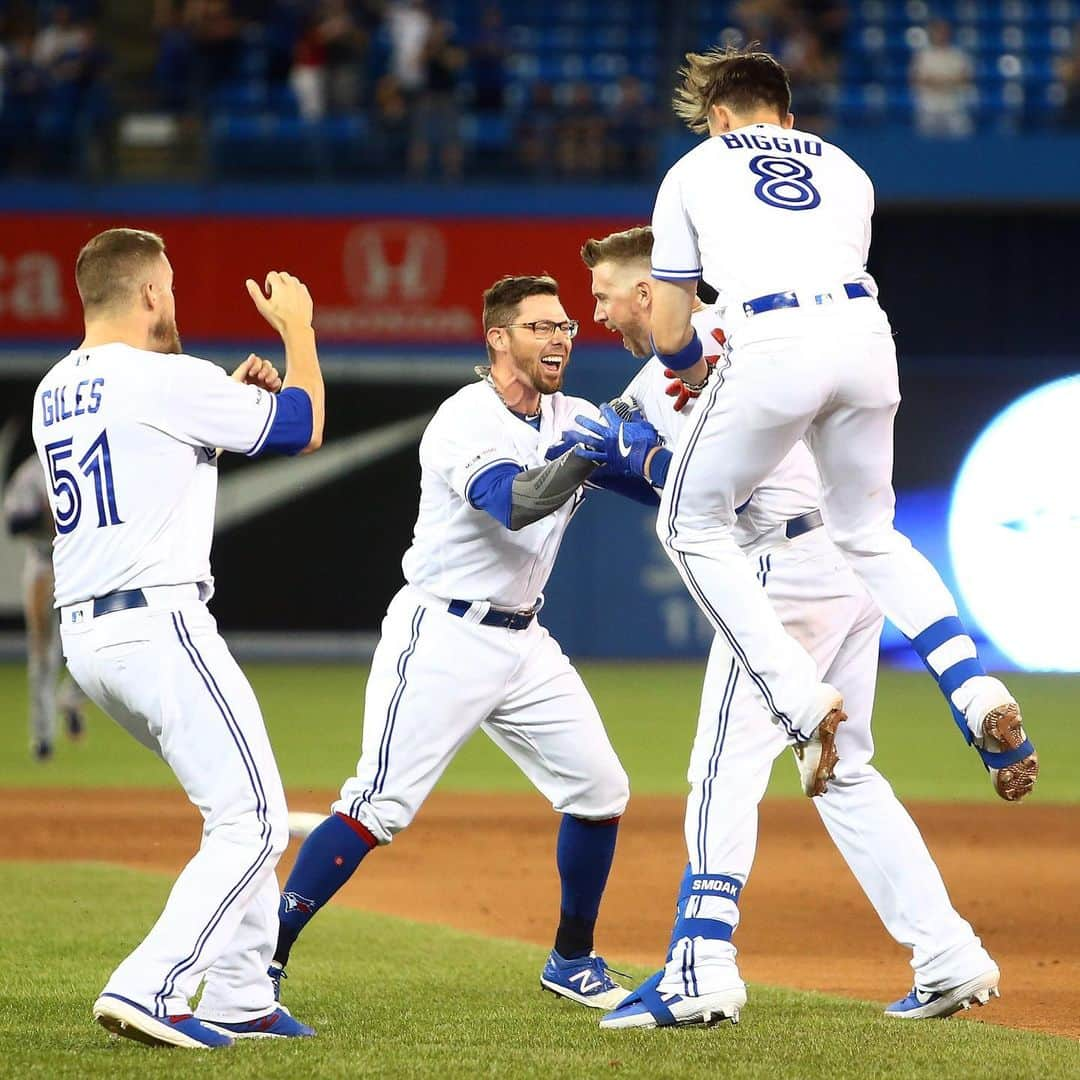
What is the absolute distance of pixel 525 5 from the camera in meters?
21.6

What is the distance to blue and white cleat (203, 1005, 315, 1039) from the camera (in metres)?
4.77

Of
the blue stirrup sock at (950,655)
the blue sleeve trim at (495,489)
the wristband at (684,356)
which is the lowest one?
the blue stirrup sock at (950,655)

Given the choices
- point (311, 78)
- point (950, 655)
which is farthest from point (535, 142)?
point (950, 655)

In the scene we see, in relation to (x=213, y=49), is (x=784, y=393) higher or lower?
higher

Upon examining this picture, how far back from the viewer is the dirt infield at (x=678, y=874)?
261 inches

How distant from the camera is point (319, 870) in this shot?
17.7ft

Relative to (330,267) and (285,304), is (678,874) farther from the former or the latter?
(330,267)

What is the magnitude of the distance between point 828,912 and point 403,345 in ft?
40.7

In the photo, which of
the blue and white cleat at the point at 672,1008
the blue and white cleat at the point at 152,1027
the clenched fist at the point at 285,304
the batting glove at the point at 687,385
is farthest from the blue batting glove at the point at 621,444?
the blue and white cleat at the point at 152,1027

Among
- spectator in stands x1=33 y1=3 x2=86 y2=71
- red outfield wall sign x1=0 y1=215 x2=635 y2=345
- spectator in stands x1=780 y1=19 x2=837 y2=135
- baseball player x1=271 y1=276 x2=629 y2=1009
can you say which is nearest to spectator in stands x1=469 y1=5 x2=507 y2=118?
red outfield wall sign x1=0 y1=215 x2=635 y2=345

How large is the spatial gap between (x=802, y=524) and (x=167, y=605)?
6.22ft

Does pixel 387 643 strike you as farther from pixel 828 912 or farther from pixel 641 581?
pixel 641 581

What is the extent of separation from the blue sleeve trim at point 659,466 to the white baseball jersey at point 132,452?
3.56 ft

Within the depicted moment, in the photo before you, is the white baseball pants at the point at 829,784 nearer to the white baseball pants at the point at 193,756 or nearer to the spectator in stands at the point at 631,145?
the white baseball pants at the point at 193,756
